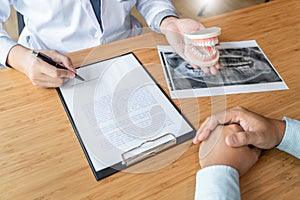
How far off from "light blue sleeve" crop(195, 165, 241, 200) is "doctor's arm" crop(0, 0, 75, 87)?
15.3 inches

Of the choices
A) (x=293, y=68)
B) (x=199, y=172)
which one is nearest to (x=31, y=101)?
(x=199, y=172)

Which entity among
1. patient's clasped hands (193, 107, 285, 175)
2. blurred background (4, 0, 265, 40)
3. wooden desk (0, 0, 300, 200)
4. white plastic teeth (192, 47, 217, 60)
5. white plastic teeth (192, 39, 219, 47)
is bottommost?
blurred background (4, 0, 265, 40)

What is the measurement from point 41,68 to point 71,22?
0.26 m

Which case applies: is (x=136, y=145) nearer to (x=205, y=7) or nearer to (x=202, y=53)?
(x=202, y=53)

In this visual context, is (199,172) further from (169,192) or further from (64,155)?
(64,155)

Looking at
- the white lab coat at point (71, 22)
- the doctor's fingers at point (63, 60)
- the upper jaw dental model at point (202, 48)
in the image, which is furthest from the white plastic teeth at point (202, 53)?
the doctor's fingers at point (63, 60)

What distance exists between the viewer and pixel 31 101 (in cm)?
68

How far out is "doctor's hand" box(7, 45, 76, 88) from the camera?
2.28 ft

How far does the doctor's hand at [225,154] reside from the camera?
22.3 inches

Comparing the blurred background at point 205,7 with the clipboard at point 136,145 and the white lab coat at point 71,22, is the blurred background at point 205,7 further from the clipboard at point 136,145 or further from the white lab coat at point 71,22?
the clipboard at point 136,145

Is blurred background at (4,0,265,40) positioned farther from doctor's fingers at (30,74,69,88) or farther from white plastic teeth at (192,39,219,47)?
doctor's fingers at (30,74,69,88)

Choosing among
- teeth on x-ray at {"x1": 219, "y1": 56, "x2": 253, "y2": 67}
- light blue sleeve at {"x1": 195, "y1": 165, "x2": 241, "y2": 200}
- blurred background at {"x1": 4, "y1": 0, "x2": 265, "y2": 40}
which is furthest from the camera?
blurred background at {"x1": 4, "y1": 0, "x2": 265, "y2": 40}


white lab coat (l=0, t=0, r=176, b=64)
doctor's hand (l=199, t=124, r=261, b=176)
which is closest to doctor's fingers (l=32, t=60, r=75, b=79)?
white lab coat (l=0, t=0, r=176, b=64)

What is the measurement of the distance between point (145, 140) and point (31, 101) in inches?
11.3
